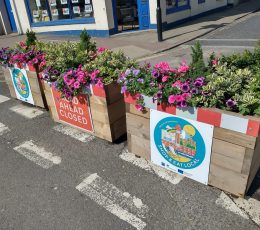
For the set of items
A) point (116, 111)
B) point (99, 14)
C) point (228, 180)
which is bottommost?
point (228, 180)

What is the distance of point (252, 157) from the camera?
3086 millimetres

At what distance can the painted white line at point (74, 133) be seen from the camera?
16.4ft

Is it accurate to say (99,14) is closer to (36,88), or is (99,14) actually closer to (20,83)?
(20,83)

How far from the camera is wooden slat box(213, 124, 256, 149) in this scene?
117 inches

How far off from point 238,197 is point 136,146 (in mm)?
1569

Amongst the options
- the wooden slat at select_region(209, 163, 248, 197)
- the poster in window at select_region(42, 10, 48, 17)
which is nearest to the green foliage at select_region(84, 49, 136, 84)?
the wooden slat at select_region(209, 163, 248, 197)

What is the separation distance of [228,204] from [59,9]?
49.0ft

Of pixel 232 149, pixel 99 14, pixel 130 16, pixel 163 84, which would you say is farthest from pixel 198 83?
pixel 130 16

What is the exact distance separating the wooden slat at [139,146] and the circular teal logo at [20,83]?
123 inches

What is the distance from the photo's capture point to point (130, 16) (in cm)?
1517

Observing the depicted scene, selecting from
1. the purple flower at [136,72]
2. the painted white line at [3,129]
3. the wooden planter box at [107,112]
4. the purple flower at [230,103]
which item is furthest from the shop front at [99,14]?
the purple flower at [230,103]

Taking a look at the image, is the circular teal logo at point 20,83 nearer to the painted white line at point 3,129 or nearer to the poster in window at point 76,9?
the painted white line at point 3,129

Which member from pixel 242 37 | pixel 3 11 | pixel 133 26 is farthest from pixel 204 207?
pixel 3 11

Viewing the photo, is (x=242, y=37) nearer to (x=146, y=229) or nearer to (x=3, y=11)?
(x=146, y=229)
